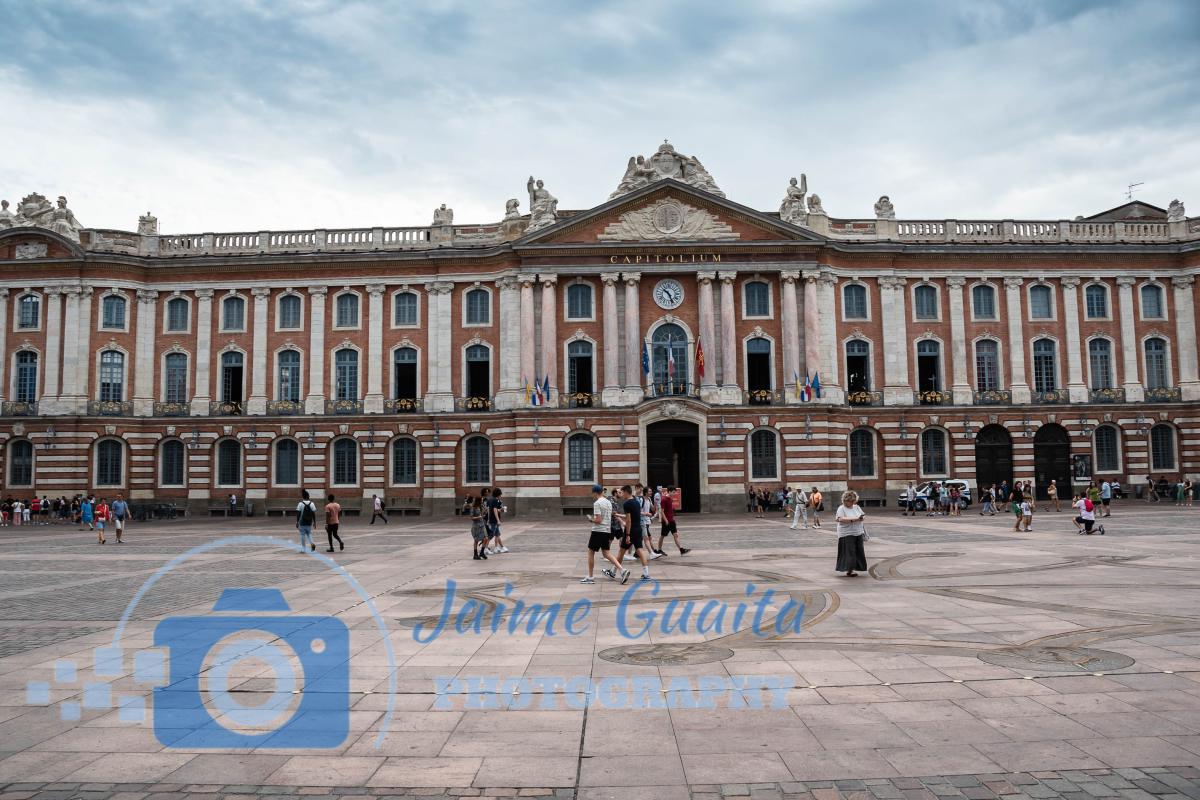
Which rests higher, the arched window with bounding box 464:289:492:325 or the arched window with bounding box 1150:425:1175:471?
the arched window with bounding box 464:289:492:325

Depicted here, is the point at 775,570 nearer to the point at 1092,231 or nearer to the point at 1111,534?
the point at 1111,534

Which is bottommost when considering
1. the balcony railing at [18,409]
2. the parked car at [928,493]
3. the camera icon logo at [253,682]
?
the camera icon logo at [253,682]

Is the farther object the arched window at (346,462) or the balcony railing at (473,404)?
the arched window at (346,462)

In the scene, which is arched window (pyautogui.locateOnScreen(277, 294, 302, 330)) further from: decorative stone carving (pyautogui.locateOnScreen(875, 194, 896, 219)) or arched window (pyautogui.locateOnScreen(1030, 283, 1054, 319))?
arched window (pyautogui.locateOnScreen(1030, 283, 1054, 319))

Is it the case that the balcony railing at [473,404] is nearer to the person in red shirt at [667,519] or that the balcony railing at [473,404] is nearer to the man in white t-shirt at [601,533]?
the person in red shirt at [667,519]

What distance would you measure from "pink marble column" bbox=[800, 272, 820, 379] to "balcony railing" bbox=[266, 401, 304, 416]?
27.3m

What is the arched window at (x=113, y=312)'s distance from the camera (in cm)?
4853

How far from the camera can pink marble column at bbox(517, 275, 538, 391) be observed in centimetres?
4616

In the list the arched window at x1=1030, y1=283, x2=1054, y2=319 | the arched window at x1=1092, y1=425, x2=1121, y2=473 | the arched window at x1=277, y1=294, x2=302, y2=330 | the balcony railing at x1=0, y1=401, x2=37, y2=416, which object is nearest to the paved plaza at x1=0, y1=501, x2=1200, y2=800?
the arched window at x1=277, y1=294, x2=302, y2=330

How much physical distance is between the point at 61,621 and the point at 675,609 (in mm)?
9569

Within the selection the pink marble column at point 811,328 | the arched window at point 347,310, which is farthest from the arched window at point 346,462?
the pink marble column at point 811,328

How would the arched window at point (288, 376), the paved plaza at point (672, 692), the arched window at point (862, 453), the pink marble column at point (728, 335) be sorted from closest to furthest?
the paved plaza at point (672, 692) → the pink marble column at point (728, 335) → the arched window at point (862, 453) → the arched window at point (288, 376)

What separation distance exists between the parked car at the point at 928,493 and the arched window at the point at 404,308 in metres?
27.7

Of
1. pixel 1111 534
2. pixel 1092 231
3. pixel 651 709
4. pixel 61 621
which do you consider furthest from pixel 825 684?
pixel 1092 231
